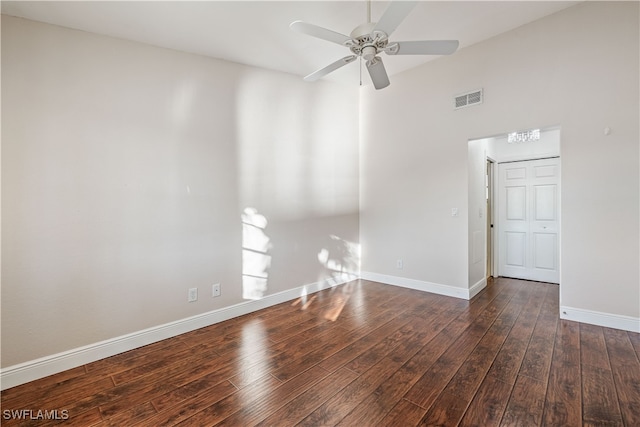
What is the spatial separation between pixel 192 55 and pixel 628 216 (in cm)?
458

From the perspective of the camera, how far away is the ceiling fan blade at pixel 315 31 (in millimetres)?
1796

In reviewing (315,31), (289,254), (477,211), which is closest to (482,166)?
(477,211)

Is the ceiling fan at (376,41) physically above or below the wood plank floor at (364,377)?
above

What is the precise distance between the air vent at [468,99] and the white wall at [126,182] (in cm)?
216

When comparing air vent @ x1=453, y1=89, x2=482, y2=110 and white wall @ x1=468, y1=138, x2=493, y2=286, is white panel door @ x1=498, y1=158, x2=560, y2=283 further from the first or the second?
air vent @ x1=453, y1=89, x2=482, y2=110

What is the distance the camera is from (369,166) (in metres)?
4.59

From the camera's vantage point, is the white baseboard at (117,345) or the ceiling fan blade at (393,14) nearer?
the ceiling fan blade at (393,14)

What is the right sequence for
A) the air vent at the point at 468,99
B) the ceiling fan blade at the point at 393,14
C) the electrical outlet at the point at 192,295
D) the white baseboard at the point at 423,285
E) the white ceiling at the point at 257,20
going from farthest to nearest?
the white baseboard at the point at 423,285
the air vent at the point at 468,99
the electrical outlet at the point at 192,295
the white ceiling at the point at 257,20
the ceiling fan blade at the point at 393,14

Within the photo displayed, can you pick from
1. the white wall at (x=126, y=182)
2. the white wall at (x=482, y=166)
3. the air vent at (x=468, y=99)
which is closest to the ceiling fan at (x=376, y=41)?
the white wall at (x=126, y=182)

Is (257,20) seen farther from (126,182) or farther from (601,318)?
(601,318)

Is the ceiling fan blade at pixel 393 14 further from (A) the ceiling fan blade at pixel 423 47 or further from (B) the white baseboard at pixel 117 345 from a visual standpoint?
(B) the white baseboard at pixel 117 345

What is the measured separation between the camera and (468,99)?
139 inches

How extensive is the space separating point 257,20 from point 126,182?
1.93m

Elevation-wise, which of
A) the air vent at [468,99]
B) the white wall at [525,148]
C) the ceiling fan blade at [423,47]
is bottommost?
the white wall at [525,148]
